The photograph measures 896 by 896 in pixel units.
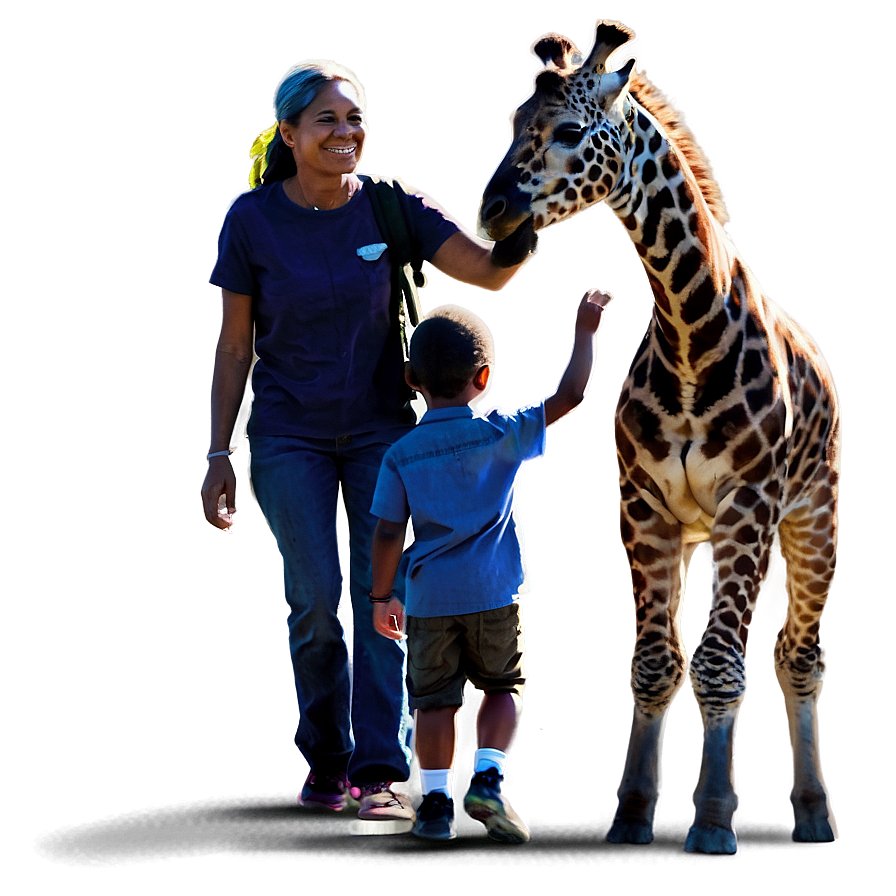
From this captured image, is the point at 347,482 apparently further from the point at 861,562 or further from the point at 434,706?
the point at 861,562

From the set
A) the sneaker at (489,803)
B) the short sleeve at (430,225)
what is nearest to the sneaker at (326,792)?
the sneaker at (489,803)

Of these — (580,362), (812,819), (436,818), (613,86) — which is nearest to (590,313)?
(580,362)

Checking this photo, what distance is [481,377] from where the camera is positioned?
12.6ft

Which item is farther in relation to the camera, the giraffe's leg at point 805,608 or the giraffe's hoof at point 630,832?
the giraffe's leg at point 805,608

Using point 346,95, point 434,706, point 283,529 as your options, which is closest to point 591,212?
point 346,95

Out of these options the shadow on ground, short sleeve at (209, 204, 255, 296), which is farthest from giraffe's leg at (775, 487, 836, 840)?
short sleeve at (209, 204, 255, 296)

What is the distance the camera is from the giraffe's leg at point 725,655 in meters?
4.04

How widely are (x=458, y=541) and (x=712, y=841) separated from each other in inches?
45.2

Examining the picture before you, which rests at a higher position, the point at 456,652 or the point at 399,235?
the point at 399,235

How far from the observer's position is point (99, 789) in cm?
490

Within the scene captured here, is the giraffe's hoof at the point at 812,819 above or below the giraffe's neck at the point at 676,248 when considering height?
below

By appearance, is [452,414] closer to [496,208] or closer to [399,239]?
[496,208]

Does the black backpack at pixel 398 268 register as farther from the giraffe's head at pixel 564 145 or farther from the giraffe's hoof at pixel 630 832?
the giraffe's hoof at pixel 630 832

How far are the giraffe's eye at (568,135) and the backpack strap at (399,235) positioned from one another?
55cm
